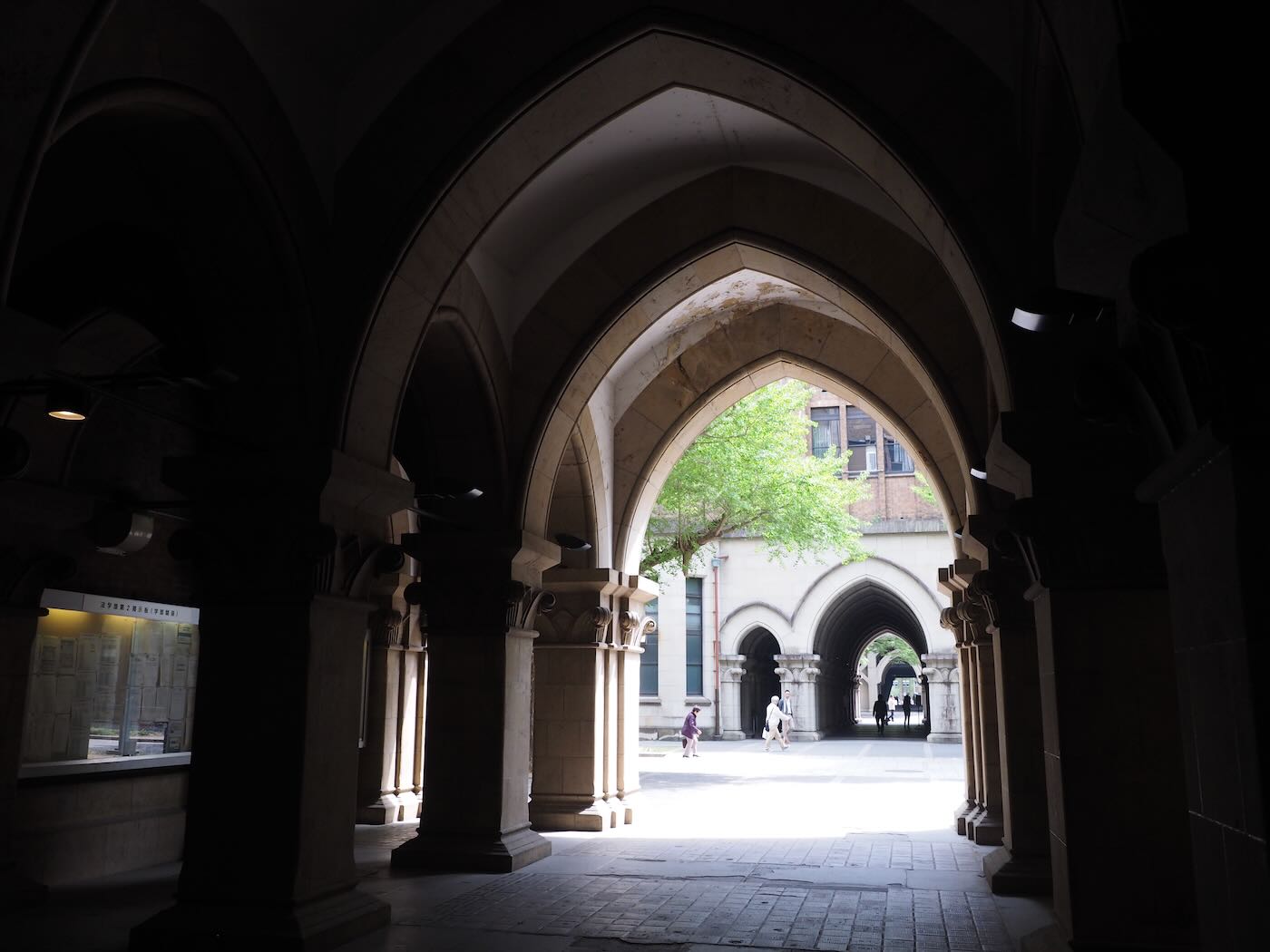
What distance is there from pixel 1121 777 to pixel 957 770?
46.6 feet

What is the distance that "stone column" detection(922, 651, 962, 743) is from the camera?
25.3 m

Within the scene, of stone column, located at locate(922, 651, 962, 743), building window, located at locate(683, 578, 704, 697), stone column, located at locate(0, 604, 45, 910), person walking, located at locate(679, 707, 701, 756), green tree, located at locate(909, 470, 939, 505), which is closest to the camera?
stone column, located at locate(0, 604, 45, 910)

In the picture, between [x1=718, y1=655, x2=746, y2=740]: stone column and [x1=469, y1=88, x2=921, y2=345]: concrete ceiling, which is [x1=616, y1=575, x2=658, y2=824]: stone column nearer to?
[x1=469, y1=88, x2=921, y2=345]: concrete ceiling

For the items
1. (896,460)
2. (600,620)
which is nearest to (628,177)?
(600,620)

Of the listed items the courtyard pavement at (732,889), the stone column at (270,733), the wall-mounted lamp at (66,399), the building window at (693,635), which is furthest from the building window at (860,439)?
the wall-mounted lamp at (66,399)

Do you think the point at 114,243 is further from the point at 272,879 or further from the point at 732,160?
the point at 732,160

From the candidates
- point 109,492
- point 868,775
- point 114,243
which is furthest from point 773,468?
point 114,243

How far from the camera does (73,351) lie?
312 inches

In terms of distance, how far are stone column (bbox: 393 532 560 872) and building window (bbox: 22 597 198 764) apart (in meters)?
2.42

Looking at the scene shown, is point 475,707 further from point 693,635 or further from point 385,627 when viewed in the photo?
point 693,635

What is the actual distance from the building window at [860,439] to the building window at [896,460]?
21.0 inches

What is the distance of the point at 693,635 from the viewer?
28.8 m

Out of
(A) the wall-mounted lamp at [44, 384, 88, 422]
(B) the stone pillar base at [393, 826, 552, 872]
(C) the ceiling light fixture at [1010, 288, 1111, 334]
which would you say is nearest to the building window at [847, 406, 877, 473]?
(B) the stone pillar base at [393, 826, 552, 872]

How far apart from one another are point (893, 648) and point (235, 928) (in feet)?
167
